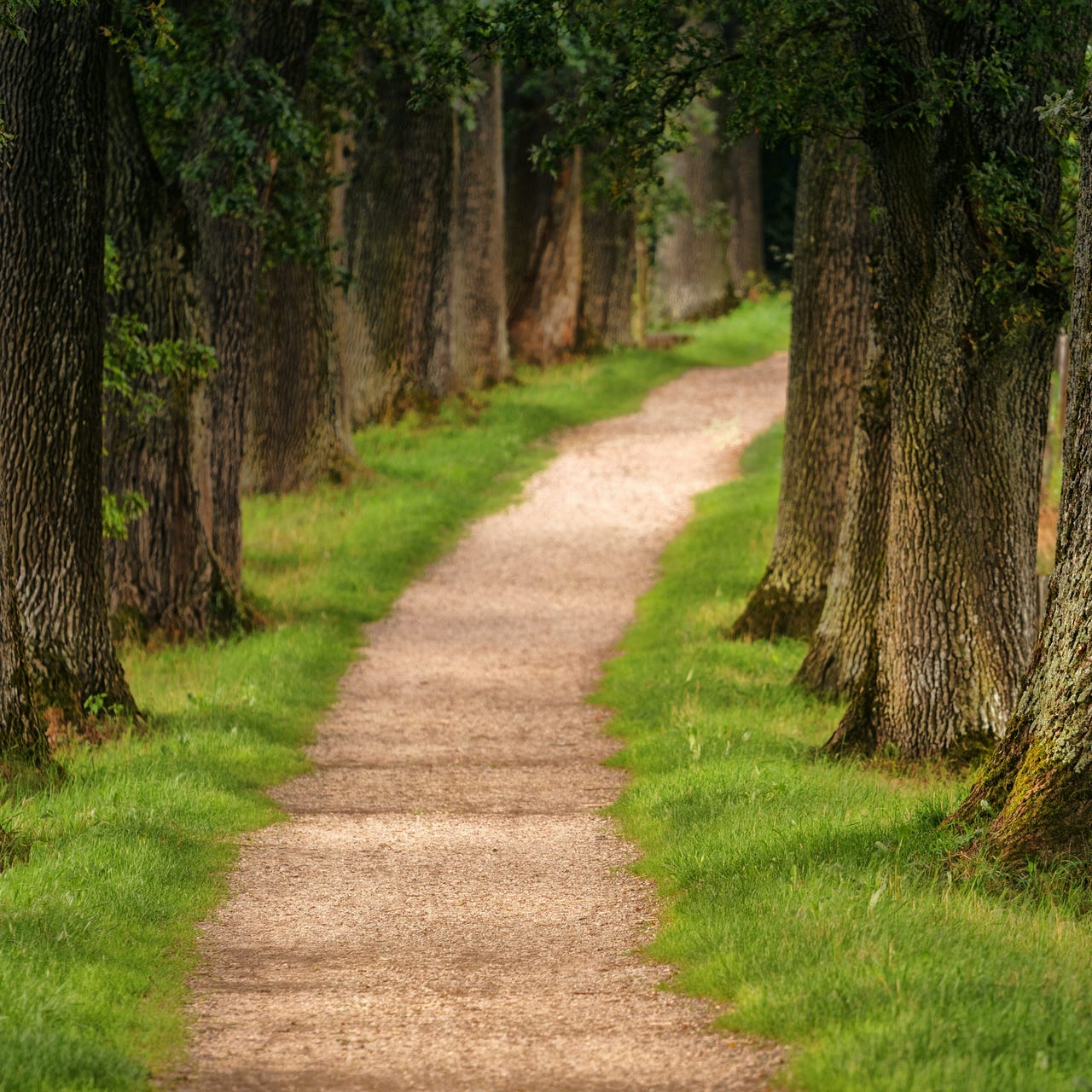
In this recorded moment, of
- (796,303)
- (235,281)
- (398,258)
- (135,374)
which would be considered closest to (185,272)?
(135,374)

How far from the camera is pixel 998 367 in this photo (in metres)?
10.1

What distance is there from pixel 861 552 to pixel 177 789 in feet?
17.2

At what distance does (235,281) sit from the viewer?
1545cm

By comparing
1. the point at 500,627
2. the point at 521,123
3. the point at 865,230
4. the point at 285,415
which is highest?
the point at 521,123

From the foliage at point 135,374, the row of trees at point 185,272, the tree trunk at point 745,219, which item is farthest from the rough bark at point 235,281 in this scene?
the tree trunk at point 745,219

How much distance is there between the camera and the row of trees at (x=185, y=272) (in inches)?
421

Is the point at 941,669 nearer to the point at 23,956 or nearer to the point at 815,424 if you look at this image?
the point at 815,424

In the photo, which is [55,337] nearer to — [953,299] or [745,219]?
[953,299]

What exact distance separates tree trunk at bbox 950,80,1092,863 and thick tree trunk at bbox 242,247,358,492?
1463 cm

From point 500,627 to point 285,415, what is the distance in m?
6.58

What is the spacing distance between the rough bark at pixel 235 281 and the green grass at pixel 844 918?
587 centimetres

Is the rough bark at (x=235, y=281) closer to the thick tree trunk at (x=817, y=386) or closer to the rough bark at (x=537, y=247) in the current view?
the thick tree trunk at (x=817, y=386)

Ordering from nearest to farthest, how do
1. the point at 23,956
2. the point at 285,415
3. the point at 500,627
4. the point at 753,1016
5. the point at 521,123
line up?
the point at 753,1016 → the point at 23,956 → the point at 500,627 → the point at 285,415 → the point at 521,123

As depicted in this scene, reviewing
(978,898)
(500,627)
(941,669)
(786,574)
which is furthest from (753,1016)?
(500,627)
